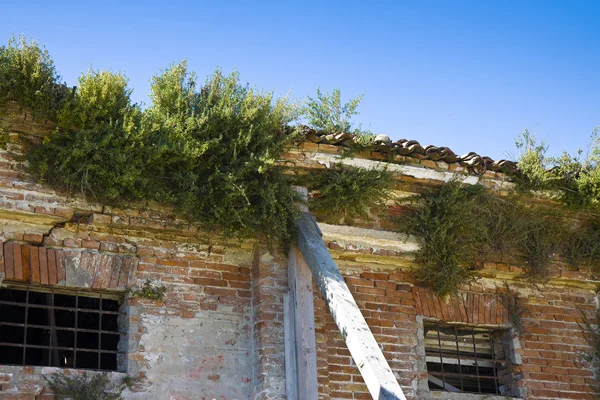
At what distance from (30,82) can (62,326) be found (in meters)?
2.01

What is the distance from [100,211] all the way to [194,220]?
781 millimetres

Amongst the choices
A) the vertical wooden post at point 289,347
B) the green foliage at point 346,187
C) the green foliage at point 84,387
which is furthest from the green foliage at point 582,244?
the green foliage at point 84,387

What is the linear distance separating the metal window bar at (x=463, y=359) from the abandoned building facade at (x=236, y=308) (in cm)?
1

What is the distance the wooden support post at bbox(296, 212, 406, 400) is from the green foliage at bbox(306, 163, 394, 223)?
Result: 33 cm

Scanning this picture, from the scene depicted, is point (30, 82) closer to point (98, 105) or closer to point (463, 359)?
point (98, 105)

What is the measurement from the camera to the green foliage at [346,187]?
707 centimetres

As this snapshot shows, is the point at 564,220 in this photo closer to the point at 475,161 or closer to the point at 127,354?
the point at 475,161

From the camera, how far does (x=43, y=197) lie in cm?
621

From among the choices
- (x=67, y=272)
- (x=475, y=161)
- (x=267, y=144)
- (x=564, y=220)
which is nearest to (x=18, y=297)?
(x=67, y=272)

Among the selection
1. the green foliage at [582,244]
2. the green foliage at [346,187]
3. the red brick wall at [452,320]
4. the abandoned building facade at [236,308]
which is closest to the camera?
the abandoned building facade at [236,308]

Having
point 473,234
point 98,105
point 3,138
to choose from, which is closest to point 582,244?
point 473,234

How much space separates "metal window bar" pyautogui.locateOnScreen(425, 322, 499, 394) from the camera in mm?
7418

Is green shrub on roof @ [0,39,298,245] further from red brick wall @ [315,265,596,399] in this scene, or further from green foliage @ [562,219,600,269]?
green foliage @ [562,219,600,269]

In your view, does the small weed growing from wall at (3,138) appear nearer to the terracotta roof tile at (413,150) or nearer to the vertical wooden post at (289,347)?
the terracotta roof tile at (413,150)
